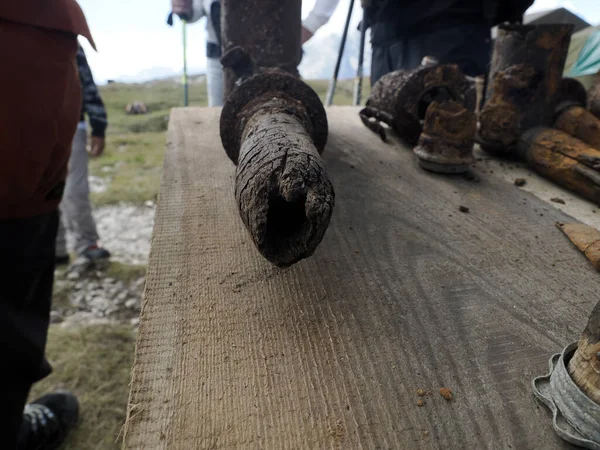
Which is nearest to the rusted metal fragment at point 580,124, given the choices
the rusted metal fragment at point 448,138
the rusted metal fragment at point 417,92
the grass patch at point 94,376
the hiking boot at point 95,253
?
the rusted metal fragment at point 417,92

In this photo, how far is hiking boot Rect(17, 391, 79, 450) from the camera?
5.83 ft

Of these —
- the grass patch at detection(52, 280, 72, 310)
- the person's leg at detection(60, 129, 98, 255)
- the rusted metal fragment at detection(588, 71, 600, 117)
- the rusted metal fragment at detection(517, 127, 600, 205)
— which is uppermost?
the rusted metal fragment at detection(588, 71, 600, 117)

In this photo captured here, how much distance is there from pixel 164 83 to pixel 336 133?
279 inches

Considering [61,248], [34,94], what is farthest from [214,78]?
[34,94]

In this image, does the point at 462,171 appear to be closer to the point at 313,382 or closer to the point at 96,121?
the point at 313,382

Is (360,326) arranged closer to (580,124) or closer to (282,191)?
(282,191)

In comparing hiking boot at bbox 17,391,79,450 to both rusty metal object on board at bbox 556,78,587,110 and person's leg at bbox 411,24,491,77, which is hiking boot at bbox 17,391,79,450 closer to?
rusty metal object on board at bbox 556,78,587,110

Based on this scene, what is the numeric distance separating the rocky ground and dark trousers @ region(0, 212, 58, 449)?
1156 mm

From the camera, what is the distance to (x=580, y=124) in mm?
1937

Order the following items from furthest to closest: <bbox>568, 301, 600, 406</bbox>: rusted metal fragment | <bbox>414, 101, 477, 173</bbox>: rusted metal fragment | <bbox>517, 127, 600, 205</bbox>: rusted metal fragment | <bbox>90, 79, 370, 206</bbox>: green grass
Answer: <bbox>90, 79, 370, 206</bbox>: green grass < <bbox>414, 101, 477, 173</bbox>: rusted metal fragment < <bbox>517, 127, 600, 205</bbox>: rusted metal fragment < <bbox>568, 301, 600, 406</bbox>: rusted metal fragment

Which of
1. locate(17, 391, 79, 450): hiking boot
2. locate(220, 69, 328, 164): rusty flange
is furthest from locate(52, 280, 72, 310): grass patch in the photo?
locate(220, 69, 328, 164): rusty flange

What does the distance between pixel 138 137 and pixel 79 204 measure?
3033 mm

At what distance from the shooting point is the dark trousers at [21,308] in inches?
52.4

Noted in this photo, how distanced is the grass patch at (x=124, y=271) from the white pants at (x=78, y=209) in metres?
0.27
